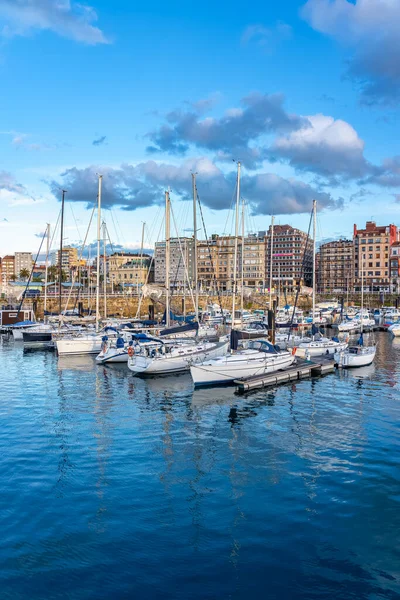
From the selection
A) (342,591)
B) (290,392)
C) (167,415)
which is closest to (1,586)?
(342,591)

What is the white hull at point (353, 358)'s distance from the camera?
146 feet

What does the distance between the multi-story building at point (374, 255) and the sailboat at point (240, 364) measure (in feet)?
412

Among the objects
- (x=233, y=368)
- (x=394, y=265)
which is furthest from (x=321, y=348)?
(x=394, y=265)

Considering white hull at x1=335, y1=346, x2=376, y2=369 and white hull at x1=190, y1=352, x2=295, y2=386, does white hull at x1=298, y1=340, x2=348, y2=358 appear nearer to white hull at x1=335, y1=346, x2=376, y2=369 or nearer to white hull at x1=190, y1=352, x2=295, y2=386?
white hull at x1=335, y1=346, x2=376, y2=369

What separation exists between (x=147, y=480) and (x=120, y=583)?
6196mm

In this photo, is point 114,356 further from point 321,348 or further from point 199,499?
point 199,499

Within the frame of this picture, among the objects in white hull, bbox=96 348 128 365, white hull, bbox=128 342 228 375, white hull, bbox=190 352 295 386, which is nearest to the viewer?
white hull, bbox=190 352 295 386

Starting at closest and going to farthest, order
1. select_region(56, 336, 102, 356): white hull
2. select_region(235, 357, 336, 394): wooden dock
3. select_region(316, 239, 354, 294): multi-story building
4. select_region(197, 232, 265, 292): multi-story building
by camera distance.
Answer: select_region(235, 357, 336, 394): wooden dock, select_region(56, 336, 102, 356): white hull, select_region(316, 239, 354, 294): multi-story building, select_region(197, 232, 265, 292): multi-story building

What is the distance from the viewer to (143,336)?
44750 millimetres

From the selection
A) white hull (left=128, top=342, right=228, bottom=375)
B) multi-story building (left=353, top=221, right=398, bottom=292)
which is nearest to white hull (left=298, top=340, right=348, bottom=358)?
white hull (left=128, top=342, right=228, bottom=375)

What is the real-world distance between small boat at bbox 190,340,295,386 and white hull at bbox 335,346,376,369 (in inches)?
252

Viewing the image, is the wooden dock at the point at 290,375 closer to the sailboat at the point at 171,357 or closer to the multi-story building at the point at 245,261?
the sailboat at the point at 171,357

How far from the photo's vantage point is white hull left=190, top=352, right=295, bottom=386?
35.5 meters

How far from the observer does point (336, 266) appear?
172 meters
